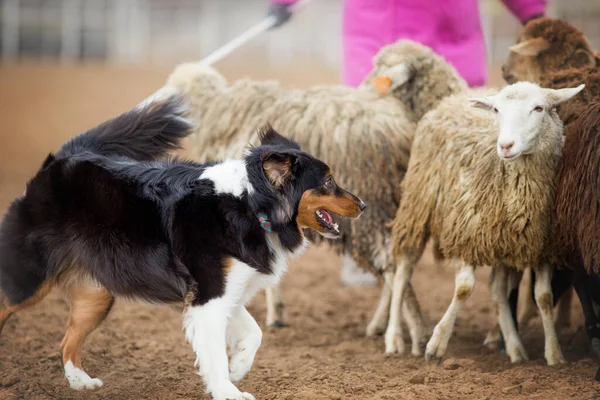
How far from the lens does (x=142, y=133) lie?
493cm

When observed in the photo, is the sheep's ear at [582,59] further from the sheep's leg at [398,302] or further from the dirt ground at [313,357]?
the dirt ground at [313,357]

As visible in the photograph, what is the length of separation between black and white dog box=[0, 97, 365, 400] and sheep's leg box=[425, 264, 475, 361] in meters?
1.21

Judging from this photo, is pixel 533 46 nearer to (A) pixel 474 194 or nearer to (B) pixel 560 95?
(B) pixel 560 95

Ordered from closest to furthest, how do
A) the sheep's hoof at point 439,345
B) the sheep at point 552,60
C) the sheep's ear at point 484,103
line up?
the sheep's ear at point 484,103
the sheep's hoof at point 439,345
the sheep at point 552,60

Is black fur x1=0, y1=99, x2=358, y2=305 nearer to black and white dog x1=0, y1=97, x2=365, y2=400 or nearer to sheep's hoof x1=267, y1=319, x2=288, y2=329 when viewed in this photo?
black and white dog x1=0, y1=97, x2=365, y2=400

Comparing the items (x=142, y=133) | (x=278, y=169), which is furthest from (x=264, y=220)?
(x=142, y=133)

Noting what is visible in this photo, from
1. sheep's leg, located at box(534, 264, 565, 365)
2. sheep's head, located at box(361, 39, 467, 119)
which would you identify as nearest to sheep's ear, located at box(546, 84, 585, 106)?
sheep's leg, located at box(534, 264, 565, 365)

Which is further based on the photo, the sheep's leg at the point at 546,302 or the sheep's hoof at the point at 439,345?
the sheep's hoof at the point at 439,345

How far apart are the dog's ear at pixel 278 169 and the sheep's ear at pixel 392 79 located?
2.05 m

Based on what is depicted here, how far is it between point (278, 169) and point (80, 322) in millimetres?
1567

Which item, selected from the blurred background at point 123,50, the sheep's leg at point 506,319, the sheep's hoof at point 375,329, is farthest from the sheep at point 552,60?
the blurred background at point 123,50

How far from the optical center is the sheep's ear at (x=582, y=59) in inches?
223

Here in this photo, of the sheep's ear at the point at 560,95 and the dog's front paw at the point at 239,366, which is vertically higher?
the sheep's ear at the point at 560,95

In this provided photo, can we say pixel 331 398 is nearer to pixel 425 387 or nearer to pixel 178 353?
pixel 425 387
